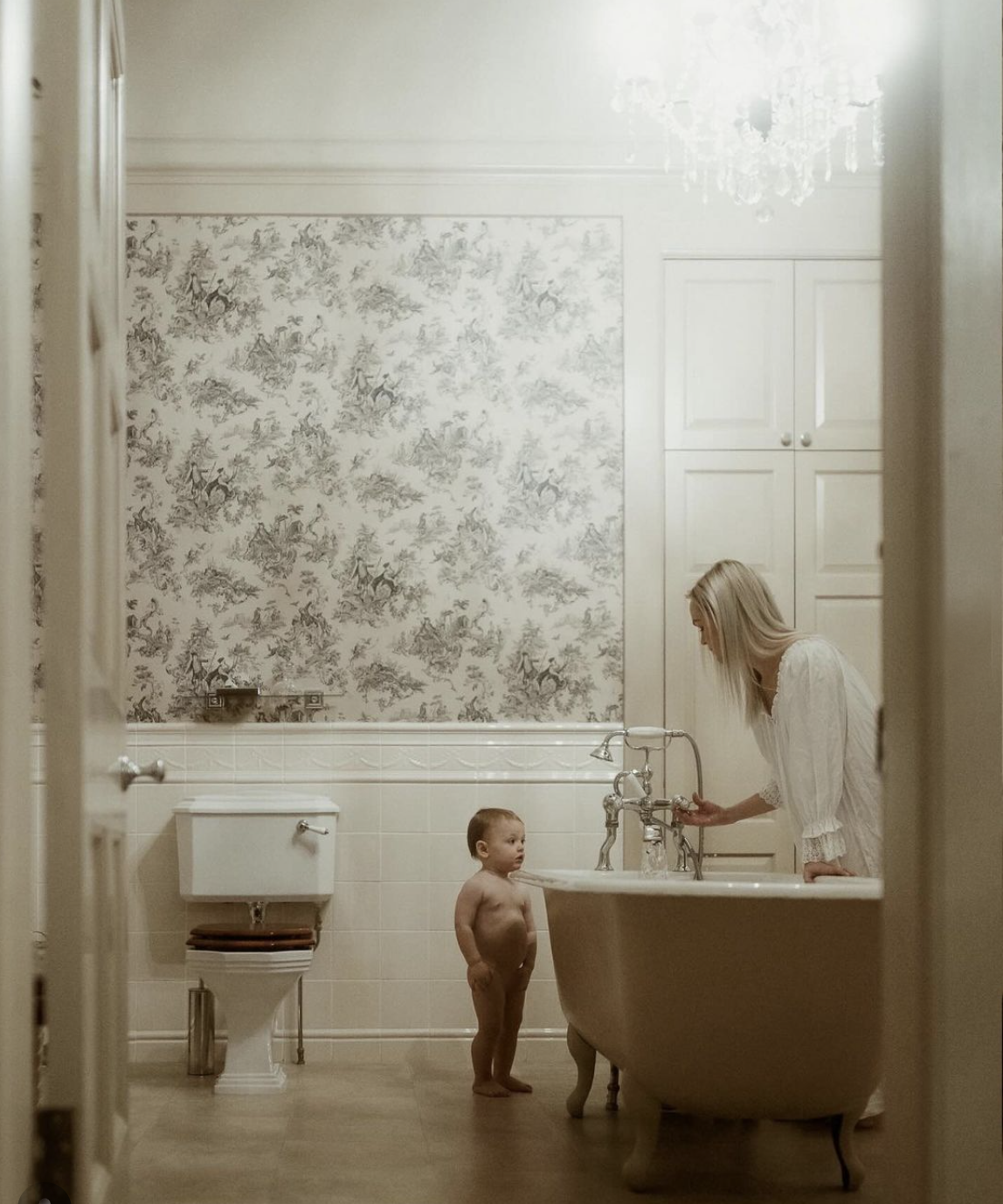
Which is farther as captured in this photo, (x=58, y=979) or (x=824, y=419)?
(x=824, y=419)

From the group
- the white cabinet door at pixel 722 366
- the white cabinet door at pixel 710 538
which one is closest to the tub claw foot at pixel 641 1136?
the white cabinet door at pixel 710 538

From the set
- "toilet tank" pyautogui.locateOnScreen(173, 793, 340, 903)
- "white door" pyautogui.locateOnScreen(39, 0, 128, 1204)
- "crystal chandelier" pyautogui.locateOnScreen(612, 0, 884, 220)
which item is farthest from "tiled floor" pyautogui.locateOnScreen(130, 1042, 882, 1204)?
"crystal chandelier" pyautogui.locateOnScreen(612, 0, 884, 220)

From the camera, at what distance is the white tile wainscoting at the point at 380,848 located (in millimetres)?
4727

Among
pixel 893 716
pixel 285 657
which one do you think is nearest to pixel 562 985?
pixel 285 657

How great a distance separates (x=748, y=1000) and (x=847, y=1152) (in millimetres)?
470

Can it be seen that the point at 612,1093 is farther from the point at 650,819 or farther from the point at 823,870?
the point at 823,870

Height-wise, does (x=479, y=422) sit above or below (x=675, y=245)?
below

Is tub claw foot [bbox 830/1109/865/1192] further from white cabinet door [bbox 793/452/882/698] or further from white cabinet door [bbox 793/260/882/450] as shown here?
→ white cabinet door [bbox 793/260/882/450]

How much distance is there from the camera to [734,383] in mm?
4977

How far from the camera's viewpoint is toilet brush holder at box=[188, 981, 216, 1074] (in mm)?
4488

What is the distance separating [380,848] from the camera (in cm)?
480

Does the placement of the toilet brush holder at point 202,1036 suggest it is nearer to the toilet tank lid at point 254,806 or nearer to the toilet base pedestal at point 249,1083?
the toilet base pedestal at point 249,1083

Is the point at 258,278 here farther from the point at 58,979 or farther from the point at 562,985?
the point at 58,979

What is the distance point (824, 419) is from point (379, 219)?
1.66m
